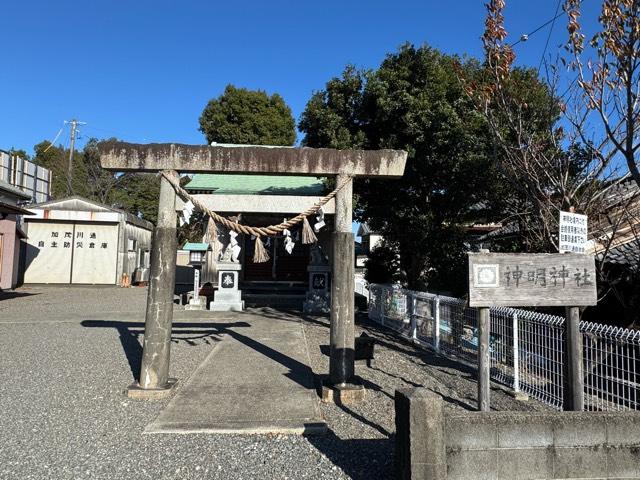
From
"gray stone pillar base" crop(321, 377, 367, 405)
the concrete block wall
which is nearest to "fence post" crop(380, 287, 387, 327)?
"gray stone pillar base" crop(321, 377, 367, 405)

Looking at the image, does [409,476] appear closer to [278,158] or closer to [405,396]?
[405,396]

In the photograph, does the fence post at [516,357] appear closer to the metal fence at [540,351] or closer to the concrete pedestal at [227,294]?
the metal fence at [540,351]

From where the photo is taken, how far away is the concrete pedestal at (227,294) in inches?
569

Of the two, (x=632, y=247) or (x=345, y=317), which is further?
(x=632, y=247)

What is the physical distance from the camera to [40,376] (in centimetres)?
663

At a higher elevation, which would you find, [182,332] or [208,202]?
[208,202]

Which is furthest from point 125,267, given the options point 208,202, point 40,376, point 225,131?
point 208,202

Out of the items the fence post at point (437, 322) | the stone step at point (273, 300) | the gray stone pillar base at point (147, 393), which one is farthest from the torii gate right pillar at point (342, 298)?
the stone step at point (273, 300)

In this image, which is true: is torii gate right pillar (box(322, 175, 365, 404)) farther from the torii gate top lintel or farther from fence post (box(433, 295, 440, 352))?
fence post (box(433, 295, 440, 352))

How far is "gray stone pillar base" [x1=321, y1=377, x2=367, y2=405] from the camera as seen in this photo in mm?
5523

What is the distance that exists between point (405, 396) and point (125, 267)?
75.8ft

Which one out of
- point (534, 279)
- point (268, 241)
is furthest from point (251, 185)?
point (534, 279)

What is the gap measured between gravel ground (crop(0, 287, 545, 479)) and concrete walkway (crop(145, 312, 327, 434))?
0.61 feet

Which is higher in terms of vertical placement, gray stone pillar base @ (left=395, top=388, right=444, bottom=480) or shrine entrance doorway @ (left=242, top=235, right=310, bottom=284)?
Result: shrine entrance doorway @ (left=242, top=235, right=310, bottom=284)
